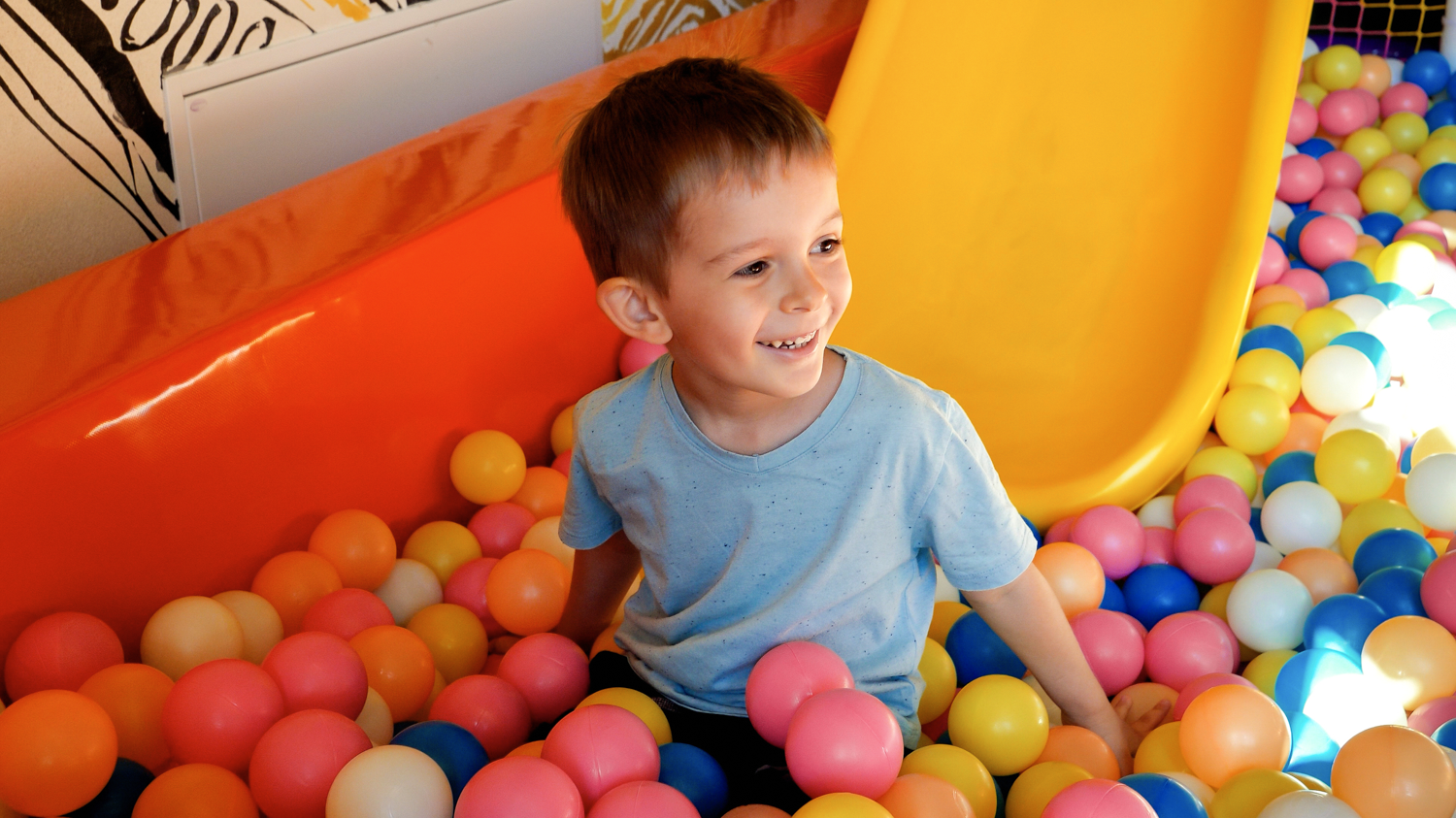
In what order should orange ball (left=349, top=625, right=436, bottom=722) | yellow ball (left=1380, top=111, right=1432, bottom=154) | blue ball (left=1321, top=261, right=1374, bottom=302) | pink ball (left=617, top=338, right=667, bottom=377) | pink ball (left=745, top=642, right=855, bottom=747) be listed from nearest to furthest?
1. pink ball (left=745, top=642, right=855, bottom=747)
2. orange ball (left=349, top=625, right=436, bottom=722)
3. pink ball (left=617, top=338, right=667, bottom=377)
4. blue ball (left=1321, top=261, right=1374, bottom=302)
5. yellow ball (left=1380, top=111, right=1432, bottom=154)

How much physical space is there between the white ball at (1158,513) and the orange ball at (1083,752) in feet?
1.75

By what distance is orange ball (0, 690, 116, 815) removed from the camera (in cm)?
94

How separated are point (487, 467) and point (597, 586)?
0.39m

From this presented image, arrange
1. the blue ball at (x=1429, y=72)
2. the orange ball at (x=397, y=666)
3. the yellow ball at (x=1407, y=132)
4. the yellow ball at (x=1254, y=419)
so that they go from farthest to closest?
the blue ball at (x=1429, y=72) → the yellow ball at (x=1407, y=132) → the yellow ball at (x=1254, y=419) → the orange ball at (x=397, y=666)

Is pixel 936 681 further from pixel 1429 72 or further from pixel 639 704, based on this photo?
pixel 1429 72

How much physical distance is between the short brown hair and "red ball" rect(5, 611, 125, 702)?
67cm

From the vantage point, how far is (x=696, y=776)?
992mm

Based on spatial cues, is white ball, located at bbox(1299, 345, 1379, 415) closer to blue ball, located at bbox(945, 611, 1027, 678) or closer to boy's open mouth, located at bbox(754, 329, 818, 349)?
blue ball, located at bbox(945, 611, 1027, 678)

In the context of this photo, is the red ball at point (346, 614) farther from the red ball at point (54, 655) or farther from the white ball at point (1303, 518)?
the white ball at point (1303, 518)

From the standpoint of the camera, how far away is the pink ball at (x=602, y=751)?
3.08 ft

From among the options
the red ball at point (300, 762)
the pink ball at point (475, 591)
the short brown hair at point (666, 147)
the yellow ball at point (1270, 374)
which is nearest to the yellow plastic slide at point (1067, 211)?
the yellow ball at point (1270, 374)

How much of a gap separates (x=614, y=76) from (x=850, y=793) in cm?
132

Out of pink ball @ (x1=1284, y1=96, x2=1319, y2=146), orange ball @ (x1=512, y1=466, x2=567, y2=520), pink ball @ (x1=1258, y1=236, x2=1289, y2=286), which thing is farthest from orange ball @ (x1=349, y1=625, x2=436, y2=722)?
pink ball @ (x1=1284, y1=96, x2=1319, y2=146)

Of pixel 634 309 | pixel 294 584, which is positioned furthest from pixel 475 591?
pixel 634 309
